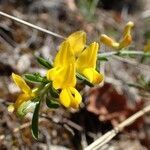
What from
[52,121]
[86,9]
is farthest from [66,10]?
[52,121]

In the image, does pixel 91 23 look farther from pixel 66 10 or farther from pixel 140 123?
pixel 140 123

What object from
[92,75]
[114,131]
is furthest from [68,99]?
[114,131]

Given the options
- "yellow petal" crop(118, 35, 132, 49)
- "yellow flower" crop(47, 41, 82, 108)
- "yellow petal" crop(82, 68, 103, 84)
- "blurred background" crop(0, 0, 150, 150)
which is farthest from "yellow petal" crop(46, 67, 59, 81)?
"blurred background" crop(0, 0, 150, 150)

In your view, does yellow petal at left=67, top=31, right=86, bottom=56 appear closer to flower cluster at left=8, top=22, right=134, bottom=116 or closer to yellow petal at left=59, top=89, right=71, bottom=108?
flower cluster at left=8, top=22, right=134, bottom=116

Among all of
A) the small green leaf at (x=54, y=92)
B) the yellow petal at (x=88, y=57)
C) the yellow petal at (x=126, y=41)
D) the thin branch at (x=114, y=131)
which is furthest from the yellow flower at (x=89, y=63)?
the thin branch at (x=114, y=131)

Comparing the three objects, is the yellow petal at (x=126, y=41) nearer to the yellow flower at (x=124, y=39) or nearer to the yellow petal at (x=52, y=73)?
the yellow flower at (x=124, y=39)

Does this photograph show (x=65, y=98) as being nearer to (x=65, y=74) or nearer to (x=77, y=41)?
(x=65, y=74)
